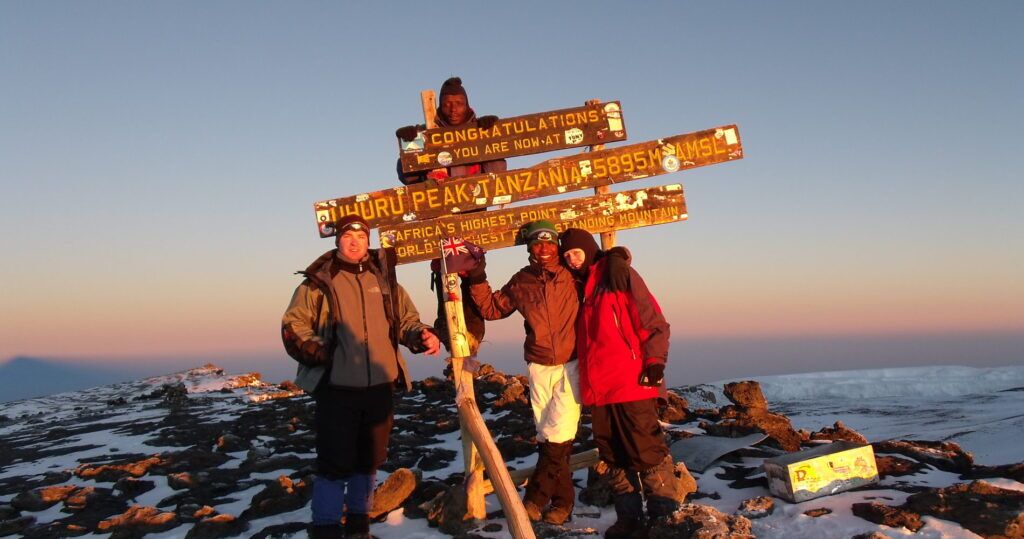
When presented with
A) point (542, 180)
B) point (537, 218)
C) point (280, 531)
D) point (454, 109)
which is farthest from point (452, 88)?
point (280, 531)

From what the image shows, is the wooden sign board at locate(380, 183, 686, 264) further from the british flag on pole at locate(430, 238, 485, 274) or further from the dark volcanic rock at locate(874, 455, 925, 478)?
the dark volcanic rock at locate(874, 455, 925, 478)

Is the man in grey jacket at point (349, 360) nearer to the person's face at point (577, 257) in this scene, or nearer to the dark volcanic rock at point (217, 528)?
the dark volcanic rock at point (217, 528)

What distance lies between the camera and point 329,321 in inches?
179

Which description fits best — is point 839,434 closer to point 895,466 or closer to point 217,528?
point 895,466

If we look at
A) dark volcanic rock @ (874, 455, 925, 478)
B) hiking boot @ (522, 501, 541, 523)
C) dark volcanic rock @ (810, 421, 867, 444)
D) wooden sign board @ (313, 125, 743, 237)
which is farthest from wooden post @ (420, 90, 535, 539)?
dark volcanic rock @ (810, 421, 867, 444)

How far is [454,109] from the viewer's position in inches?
239

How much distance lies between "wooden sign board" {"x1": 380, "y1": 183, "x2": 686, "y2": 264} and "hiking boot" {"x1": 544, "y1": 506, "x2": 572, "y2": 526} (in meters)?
2.39

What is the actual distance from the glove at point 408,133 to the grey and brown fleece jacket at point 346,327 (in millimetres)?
1545

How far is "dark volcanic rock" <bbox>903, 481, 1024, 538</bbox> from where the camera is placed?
368cm

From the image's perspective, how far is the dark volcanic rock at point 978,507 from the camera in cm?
368

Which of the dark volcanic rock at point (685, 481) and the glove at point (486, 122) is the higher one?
the glove at point (486, 122)

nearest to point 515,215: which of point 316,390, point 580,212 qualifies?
point 580,212

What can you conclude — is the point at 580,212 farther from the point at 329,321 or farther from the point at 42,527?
the point at 42,527

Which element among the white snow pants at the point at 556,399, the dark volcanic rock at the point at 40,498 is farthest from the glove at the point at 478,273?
the dark volcanic rock at the point at 40,498
